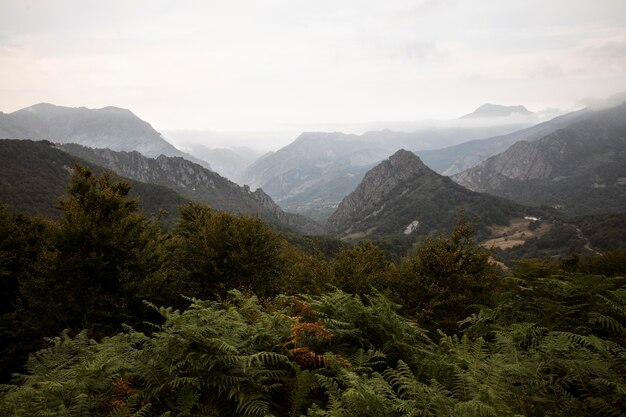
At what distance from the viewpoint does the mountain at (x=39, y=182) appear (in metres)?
101

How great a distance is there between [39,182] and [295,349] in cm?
14785

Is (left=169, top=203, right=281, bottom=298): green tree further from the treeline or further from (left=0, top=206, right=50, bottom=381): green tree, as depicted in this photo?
(left=0, top=206, right=50, bottom=381): green tree

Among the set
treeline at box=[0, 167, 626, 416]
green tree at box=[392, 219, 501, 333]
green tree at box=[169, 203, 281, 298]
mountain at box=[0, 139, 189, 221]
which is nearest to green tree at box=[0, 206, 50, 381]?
treeline at box=[0, 167, 626, 416]

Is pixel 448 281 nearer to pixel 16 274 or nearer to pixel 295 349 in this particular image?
pixel 295 349

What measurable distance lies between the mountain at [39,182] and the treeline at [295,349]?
247 ft

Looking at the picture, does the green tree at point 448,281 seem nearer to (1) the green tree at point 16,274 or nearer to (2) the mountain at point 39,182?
(1) the green tree at point 16,274

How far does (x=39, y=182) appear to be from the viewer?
120125mm

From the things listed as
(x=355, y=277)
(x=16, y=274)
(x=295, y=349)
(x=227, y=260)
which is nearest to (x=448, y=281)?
(x=355, y=277)

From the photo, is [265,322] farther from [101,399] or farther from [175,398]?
[101,399]

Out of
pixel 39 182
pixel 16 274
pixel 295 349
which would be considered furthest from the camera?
pixel 39 182

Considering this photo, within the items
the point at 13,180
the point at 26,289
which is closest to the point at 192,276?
the point at 26,289

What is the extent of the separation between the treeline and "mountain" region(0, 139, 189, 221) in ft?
247

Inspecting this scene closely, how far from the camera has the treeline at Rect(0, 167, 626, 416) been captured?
4.80m

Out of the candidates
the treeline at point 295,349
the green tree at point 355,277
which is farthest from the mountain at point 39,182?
the green tree at point 355,277
